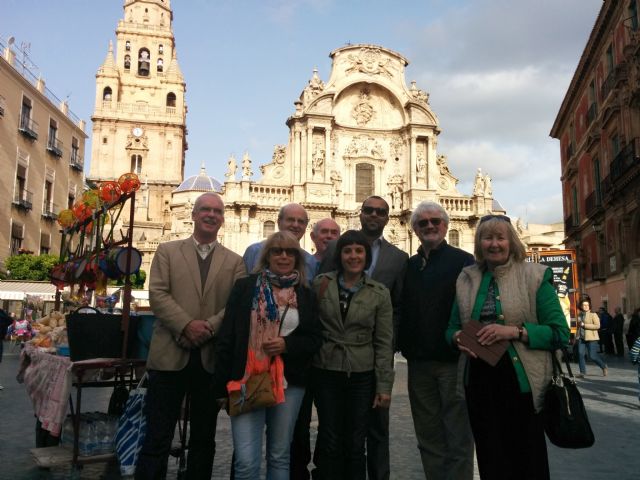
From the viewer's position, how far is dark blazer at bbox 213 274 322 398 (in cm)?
349

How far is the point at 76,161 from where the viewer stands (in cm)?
3378

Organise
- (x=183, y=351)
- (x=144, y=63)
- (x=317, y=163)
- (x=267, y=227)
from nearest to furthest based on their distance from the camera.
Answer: (x=183, y=351) → (x=267, y=227) → (x=317, y=163) → (x=144, y=63)

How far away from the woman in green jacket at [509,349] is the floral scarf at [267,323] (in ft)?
3.79

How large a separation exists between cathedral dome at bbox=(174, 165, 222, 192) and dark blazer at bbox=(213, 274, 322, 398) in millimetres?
37727

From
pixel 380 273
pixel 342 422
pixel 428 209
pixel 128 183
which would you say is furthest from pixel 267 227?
pixel 342 422

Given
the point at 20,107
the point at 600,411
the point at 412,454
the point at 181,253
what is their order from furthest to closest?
the point at 20,107
the point at 600,411
the point at 412,454
the point at 181,253

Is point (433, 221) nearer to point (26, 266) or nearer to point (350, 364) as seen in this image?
point (350, 364)

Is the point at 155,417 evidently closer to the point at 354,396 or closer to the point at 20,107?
the point at 354,396

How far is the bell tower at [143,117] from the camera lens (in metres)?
44.3

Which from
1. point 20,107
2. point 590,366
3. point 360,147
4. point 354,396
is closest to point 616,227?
point 590,366

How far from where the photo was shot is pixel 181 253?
162 inches

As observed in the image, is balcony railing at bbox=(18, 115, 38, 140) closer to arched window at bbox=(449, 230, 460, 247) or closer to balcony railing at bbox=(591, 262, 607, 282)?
arched window at bbox=(449, 230, 460, 247)

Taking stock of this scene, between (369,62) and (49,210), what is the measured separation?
827 inches

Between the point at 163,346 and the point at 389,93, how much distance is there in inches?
1278
